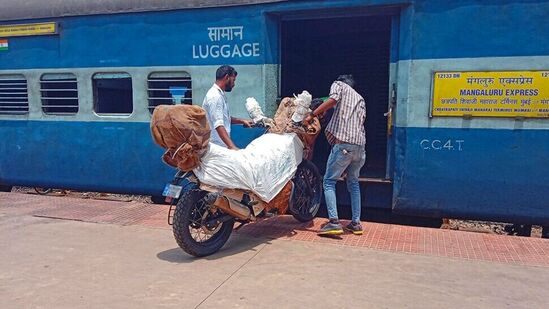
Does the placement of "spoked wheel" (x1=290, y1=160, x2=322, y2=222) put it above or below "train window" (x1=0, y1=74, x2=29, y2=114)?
below

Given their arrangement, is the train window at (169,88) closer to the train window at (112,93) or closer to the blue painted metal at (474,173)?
the train window at (112,93)

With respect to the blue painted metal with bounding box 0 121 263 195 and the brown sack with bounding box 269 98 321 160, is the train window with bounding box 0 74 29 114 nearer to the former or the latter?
the blue painted metal with bounding box 0 121 263 195

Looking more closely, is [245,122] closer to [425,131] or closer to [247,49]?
[247,49]

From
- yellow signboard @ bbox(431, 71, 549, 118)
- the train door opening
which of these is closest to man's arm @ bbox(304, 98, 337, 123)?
yellow signboard @ bbox(431, 71, 549, 118)

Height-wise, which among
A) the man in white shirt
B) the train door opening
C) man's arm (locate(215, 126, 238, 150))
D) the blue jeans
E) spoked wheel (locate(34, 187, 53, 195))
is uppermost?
the train door opening

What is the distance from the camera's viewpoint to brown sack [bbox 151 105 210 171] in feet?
12.8

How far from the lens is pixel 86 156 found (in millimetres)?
6734

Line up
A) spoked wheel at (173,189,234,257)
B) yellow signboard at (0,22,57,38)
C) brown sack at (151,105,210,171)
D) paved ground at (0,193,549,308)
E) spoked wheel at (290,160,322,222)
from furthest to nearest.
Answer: yellow signboard at (0,22,57,38), spoked wheel at (290,160,322,222), spoked wheel at (173,189,234,257), brown sack at (151,105,210,171), paved ground at (0,193,549,308)

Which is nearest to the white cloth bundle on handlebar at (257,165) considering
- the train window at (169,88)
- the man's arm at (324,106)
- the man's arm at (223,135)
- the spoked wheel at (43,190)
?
the man's arm at (223,135)

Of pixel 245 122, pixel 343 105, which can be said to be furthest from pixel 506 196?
pixel 245 122

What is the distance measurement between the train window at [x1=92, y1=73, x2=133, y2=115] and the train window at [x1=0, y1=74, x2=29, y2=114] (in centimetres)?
131

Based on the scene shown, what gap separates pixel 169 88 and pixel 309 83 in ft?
9.13

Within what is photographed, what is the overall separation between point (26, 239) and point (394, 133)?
4.35 meters

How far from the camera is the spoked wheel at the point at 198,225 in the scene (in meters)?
4.05
